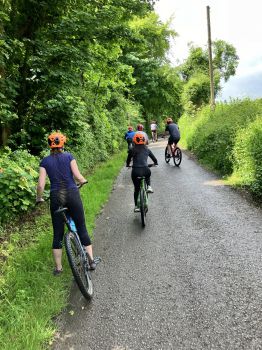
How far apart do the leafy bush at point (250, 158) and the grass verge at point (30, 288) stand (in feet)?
14.5

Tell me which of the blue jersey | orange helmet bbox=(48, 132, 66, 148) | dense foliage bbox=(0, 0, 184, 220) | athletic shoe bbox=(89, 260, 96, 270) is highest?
dense foliage bbox=(0, 0, 184, 220)

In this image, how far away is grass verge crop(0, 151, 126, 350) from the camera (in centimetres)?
395

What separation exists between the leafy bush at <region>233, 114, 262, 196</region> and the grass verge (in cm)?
442

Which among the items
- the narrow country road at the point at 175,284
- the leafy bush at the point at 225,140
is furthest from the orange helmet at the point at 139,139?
the leafy bush at the point at 225,140

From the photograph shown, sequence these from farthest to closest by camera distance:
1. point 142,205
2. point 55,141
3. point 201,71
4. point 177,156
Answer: point 201,71
point 177,156
point 142,205
point 55,141

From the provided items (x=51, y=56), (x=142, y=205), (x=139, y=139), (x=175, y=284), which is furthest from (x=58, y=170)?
(x=51, y=56)

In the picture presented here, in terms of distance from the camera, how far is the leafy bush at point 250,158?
911cm

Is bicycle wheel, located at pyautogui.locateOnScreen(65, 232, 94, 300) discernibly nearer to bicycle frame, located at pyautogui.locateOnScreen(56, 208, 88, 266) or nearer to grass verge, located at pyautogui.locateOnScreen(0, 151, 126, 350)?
bicycle frame, located at pyautogui.locateOnScreen(56, 208, 88, 266)

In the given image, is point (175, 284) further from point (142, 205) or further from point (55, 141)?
point (142, 205)

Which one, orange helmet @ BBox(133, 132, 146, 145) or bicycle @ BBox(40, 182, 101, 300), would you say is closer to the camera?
bicycle @ BBox(40, 182, 101, 300)

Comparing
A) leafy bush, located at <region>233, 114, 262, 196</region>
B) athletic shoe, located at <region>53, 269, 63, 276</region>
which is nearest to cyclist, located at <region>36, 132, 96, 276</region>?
athletic shoe, located at <region>53, 269, 63, 276</region>

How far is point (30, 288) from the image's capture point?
16.4ft

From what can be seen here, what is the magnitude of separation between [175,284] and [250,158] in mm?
6182

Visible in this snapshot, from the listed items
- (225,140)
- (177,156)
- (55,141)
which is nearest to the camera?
(55,141)
